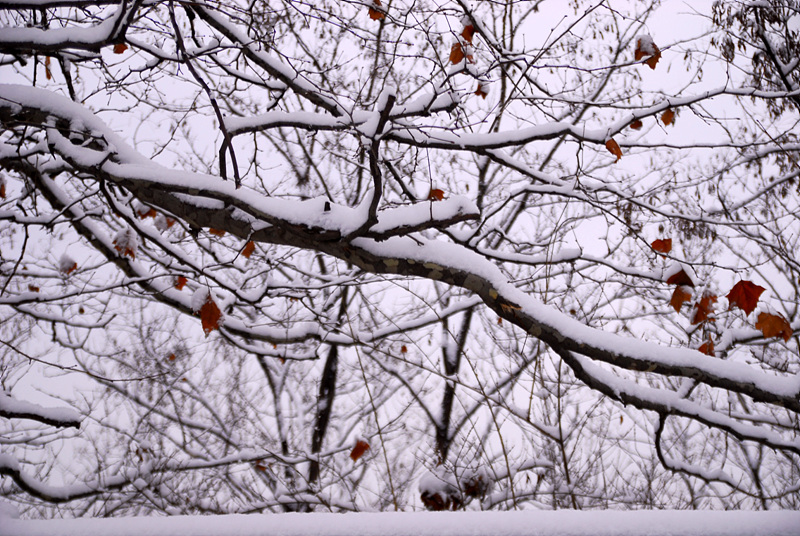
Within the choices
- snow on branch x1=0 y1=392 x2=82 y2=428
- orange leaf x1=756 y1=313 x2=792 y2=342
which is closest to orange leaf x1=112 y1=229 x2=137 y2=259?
snow on branch x1=0 y1=392 x2=82 y2=428

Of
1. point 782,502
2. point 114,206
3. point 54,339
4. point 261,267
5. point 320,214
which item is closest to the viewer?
point 320,214

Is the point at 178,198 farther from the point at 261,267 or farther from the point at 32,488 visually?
the point at 261,267

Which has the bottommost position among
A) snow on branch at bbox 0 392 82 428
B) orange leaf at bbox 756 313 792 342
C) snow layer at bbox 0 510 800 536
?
snow layer at bbox 0 510 800 536

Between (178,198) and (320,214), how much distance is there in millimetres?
803

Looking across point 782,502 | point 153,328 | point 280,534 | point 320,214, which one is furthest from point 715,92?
point 153,328

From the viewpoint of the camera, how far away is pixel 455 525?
3.69 feet

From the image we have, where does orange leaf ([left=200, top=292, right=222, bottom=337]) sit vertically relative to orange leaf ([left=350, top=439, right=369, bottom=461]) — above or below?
above

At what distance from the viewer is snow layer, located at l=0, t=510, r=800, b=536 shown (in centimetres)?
111

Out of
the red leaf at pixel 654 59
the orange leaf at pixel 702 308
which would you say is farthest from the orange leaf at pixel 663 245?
the red leaf at pixel 654 59

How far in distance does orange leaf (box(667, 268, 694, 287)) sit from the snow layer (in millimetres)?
2331

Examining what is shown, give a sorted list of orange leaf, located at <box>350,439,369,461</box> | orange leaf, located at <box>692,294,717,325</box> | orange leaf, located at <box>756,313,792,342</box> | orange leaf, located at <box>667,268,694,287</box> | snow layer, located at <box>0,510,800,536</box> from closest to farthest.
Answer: snow layer, located at <box>0,510,800,536</box> < orange leaf, located at <box>756,313,792,342</box> < orange leaf, located at <box>667,268,694,287</box> < orange leaf, located at <box>692,294,717,325</box> < orange leaf, located at <box>350,439,369,461</box>

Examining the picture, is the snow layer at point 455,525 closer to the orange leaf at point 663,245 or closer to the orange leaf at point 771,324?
the orange leaf at point 771,324

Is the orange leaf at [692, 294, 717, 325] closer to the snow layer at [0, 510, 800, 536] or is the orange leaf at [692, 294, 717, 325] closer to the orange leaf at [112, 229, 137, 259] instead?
the snow layer at [0, 510, 800, 536]

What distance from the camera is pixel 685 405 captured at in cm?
269
